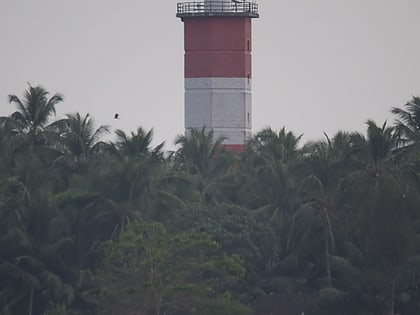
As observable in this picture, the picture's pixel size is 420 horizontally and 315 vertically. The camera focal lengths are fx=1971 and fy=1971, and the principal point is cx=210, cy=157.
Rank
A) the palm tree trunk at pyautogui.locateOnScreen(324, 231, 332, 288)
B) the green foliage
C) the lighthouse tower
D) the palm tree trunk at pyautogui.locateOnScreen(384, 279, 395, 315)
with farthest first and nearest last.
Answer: the lighthouse tower, the palm tree trunk at pyautogui.locateOnScreen(324, 231, 332, 288), the palm tree trunk at pyautogui.locateOnScreen(384, 279, 395, 315), the green foliage

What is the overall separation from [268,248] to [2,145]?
11436 mm

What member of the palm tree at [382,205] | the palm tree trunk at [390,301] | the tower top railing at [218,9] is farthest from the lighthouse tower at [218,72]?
the palm tree trunk at [390,301]

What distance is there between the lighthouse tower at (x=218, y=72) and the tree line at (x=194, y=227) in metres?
11.0

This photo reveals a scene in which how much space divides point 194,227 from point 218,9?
68.0 feet

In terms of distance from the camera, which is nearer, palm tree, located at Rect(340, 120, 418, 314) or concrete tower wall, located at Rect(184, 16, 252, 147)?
palm tree, located at Rect(340, 120, 418, 314)

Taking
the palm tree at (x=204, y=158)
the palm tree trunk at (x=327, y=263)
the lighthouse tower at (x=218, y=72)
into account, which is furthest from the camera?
the lighthouse tower at (x=218, y=72)

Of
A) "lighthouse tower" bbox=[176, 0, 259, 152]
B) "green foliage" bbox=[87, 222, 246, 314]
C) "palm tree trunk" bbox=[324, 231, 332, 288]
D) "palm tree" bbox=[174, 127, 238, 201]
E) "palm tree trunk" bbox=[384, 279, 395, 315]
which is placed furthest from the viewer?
"lighthouse tower" bbox=[176, 0, 259, 152]

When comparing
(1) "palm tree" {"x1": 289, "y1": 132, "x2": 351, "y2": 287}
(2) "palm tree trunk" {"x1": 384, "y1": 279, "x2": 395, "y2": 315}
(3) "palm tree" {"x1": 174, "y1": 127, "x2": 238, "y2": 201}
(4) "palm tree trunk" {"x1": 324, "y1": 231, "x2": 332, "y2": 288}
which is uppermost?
(3) "palm tree" {"x1": 174, "y1": 127, "x2": 238, "y2": 201}

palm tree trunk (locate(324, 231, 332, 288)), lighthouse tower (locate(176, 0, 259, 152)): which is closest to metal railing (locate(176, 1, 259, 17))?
lighthouse tower (locate(176, 0, 259, 152))

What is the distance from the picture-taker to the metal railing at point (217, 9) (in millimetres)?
88688

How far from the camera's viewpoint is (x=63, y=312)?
207 feet

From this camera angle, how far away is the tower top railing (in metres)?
88.6

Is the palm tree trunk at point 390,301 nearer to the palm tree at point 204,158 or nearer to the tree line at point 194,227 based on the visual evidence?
the tree line at point 194,227

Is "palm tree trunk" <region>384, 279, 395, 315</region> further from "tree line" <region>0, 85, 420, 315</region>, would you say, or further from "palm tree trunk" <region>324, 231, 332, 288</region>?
"palm tree trunk" <region>324, 231, 332, 288</region>
